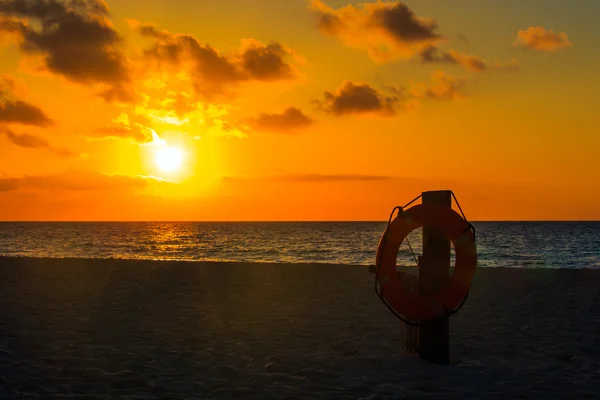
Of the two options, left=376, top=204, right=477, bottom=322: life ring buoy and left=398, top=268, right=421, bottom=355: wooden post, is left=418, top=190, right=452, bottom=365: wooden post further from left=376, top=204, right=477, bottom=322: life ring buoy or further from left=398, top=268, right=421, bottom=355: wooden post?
left=398, top=268, right=421, bottom=355: wooden post

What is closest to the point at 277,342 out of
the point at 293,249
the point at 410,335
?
the point at 410,335

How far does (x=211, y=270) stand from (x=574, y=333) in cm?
1024

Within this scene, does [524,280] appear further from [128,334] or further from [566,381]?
[128,334]

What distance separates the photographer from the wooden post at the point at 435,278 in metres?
5.86

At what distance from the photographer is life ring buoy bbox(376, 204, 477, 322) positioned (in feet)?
19.0

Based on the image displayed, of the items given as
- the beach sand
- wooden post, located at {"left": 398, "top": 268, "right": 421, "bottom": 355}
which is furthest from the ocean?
wooden post, located at {"left": 398, "top": 268, "right": 421, "bottom": 355}

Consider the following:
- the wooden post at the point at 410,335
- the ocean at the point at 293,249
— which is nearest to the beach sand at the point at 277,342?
the wooden post at the point at 410,335

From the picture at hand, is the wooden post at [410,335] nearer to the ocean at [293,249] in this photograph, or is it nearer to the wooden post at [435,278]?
the wooden post at [435,278]

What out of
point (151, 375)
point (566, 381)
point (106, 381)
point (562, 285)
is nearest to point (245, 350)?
point (151, 375)

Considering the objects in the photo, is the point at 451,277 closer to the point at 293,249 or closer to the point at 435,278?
the point at 435,278

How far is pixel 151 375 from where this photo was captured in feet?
18.2

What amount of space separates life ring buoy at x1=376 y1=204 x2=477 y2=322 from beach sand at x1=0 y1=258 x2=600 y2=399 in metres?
0.61

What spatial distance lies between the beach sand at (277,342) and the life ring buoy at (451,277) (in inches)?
24.0

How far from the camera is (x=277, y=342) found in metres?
6.99
